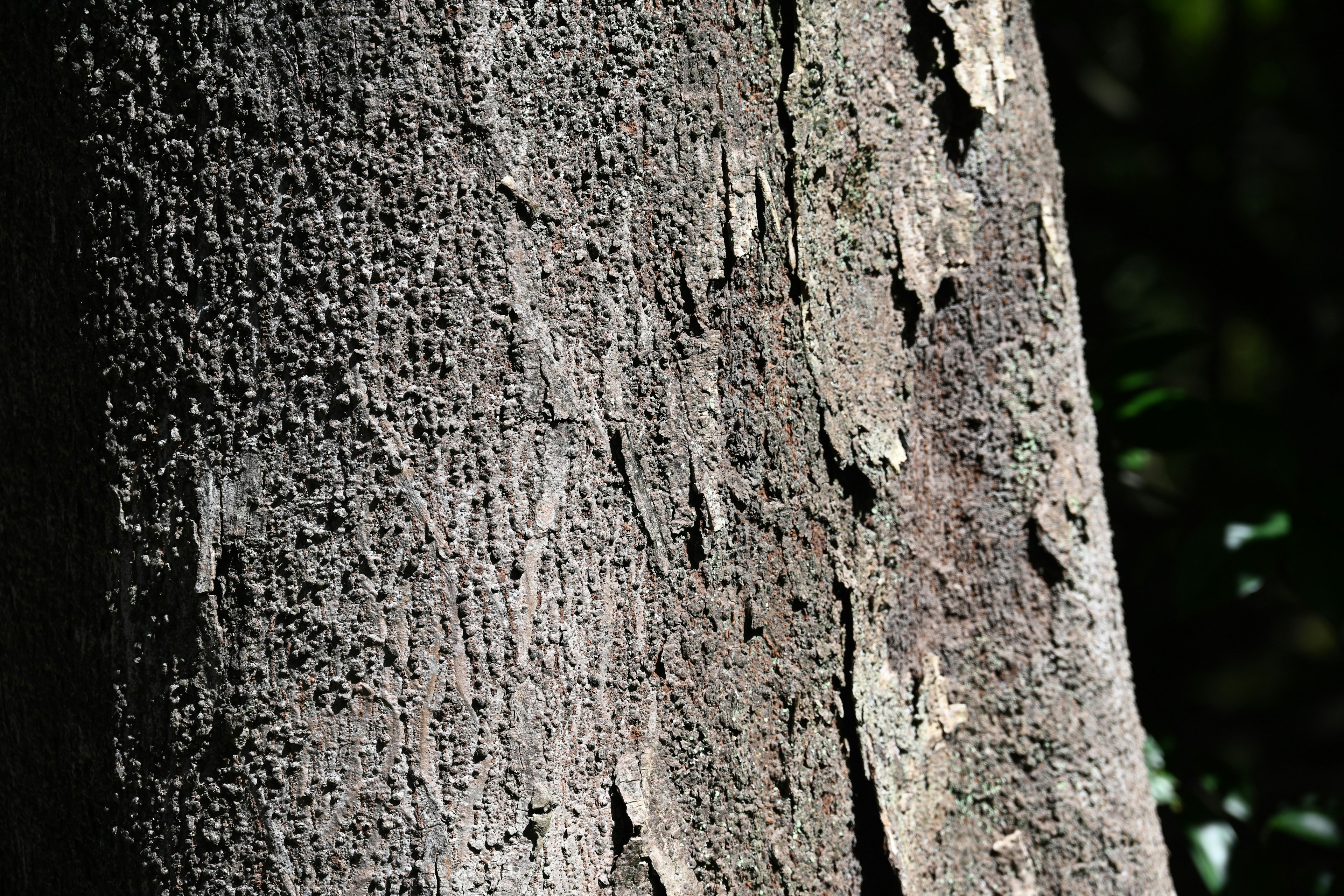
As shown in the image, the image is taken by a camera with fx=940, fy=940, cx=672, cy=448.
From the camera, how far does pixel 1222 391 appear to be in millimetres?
1929

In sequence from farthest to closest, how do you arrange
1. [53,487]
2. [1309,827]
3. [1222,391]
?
[1222,391] → [1309,827] → [53,487]

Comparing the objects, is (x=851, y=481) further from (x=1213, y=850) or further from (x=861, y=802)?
(x=1213, y=850)

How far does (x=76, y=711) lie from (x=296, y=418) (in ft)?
0.70

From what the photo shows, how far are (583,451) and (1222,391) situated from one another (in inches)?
72.0

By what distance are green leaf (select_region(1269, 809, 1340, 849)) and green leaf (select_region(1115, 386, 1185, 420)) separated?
22.4 inches

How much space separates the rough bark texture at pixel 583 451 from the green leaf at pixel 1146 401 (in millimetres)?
492

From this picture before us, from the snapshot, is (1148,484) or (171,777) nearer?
(171,777)

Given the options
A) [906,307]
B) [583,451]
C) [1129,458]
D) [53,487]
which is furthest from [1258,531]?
[53,487]

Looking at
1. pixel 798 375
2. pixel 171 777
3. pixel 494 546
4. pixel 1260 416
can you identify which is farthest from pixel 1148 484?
pixel 171 777

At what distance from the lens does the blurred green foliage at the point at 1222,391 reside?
3.55 ft

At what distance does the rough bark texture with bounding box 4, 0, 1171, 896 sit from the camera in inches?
19.1

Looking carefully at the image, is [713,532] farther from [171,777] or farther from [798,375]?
[171,777]

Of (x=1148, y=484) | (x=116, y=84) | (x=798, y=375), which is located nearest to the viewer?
(x=116, y=84)

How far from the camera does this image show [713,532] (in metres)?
0.58
